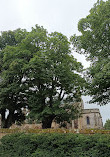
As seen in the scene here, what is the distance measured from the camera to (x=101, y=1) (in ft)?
39.3

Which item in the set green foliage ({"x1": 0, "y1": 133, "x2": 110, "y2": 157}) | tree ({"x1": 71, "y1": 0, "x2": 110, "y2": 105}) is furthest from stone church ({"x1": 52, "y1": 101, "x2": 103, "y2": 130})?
green foliage ({"x1": 0, "y1": 133, "x2": 110, "y2": 157})

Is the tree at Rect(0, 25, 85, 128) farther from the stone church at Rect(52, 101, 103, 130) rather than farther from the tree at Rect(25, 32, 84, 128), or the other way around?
the stone church at Rect(52, 101, 103, 130)

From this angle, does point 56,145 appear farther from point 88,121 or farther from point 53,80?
point 88,121

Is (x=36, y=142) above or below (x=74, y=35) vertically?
below

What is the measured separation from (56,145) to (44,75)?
7165mm

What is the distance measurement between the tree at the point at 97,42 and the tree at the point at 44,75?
Result: 2.45m

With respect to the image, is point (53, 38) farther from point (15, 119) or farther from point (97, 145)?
point (15, 119)

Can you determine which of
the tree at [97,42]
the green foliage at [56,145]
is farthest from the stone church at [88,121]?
the green foliage at [56,145]

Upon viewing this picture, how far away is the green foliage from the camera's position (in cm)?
631

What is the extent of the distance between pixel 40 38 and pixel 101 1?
7.15m

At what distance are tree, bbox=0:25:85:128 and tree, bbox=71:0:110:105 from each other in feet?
8.02

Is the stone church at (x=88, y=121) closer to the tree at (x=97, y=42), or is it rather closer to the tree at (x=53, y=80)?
the tree at (x=53, y=80)

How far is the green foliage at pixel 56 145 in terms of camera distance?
248 inches

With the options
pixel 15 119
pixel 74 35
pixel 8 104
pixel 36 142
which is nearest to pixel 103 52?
pixel 74 35
